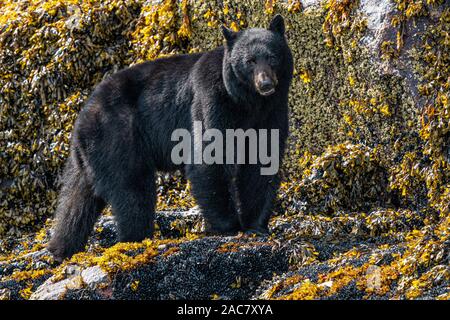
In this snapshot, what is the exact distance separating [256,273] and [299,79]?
126 inches

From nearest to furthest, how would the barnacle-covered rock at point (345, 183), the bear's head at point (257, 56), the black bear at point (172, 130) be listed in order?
1. the bear's head at point (257, 56)
2. the black bear at point (172, 130)
3. the barnacle-covered rock at point (345, 183)

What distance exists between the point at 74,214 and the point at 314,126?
2640 mm

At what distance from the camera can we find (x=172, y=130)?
8.75m

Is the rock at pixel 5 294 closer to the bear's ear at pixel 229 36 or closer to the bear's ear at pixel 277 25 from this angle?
the bear's ear at pixel 229 36

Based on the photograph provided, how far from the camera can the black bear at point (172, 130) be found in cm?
817

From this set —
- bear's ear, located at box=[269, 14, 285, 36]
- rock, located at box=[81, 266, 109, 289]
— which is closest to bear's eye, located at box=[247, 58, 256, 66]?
bear's ear, located at box=[269, 14, 285, 36]

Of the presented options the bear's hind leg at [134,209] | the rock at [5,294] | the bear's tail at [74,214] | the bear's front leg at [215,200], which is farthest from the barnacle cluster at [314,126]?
the bear's hind leg at [134,209]

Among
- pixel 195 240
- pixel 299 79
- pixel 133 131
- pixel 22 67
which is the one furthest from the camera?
pixel 22 67

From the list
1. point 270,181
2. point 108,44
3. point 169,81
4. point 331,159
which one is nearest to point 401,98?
point 331,159

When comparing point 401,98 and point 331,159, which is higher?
point 401,98

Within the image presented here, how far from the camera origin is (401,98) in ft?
29.2

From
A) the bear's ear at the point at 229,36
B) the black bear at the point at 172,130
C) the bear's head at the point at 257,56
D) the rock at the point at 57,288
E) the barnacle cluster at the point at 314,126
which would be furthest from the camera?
the bear's ear at the point at 229,36

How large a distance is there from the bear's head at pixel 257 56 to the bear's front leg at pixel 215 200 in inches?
32.7

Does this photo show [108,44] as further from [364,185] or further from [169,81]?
[364,185]
